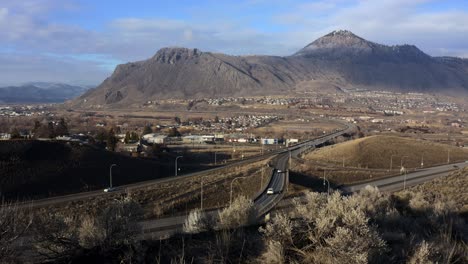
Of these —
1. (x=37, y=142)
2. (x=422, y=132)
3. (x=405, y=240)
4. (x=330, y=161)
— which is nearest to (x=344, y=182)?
(x=330, y=161)

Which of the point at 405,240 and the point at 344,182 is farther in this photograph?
the point at 344,182

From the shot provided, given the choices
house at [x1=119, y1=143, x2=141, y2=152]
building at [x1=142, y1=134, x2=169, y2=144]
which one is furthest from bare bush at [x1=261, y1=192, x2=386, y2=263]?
building at [x1=142, y1=134, x2=169, y2=144]

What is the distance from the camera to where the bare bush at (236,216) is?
438 inches

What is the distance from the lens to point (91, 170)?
49719 mm

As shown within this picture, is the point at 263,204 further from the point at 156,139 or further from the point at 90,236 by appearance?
the point at 156,139

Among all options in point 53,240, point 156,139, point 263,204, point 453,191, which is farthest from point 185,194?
point 156,139

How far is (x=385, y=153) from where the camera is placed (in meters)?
73.0

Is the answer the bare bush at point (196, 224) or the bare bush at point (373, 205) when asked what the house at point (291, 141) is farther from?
the bare bush at point (196, 224)

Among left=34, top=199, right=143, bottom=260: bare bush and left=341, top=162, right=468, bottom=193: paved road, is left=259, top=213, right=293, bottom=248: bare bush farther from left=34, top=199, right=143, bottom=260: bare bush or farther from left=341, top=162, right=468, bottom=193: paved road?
left=341, top=162, right=468, bottom=193: paved road

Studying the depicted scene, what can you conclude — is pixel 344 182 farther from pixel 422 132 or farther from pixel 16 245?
pixel 422 132

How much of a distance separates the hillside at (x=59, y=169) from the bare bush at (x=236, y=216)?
101 feet

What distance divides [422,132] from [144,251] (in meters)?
117

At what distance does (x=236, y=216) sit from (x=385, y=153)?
65837 mm

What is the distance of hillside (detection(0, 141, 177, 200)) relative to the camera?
1645 inches
